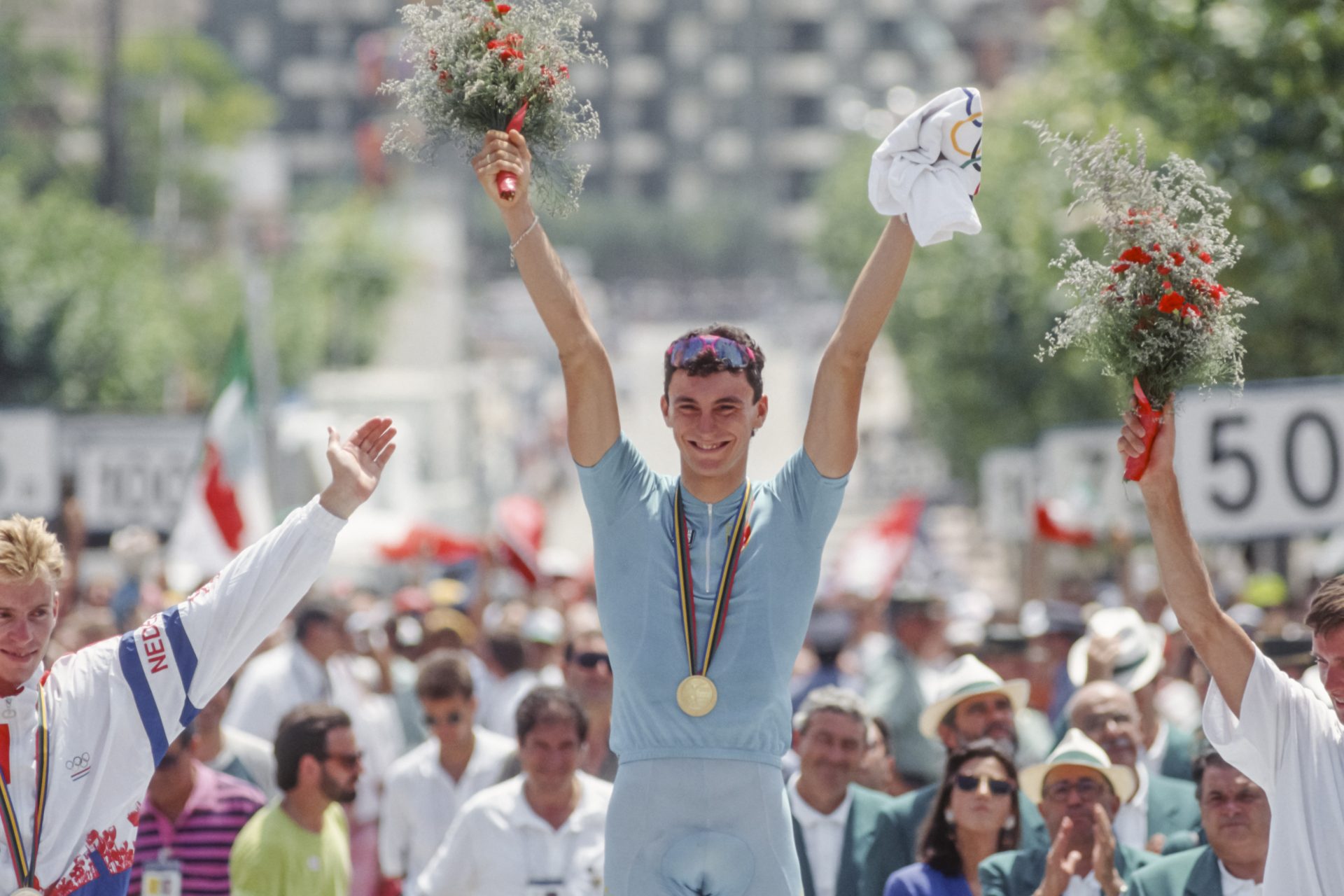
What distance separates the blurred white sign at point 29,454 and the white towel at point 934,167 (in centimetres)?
1036

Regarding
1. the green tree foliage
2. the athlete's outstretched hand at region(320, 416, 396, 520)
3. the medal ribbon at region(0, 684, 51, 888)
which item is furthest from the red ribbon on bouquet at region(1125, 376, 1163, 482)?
the medal ribbon at region(0, 684, 51, 888)

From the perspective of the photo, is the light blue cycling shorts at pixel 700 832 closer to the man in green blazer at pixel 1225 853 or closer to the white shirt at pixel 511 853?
the man in green blazer at pixel 1225 853

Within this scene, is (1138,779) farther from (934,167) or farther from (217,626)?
(217,626)

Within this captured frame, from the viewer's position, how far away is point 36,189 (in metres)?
60.9

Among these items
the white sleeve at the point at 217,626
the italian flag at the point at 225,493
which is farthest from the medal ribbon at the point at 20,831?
the italian flag at the point at 225,493

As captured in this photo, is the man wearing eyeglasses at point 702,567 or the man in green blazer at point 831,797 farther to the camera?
the man in green blazer at point 831,797

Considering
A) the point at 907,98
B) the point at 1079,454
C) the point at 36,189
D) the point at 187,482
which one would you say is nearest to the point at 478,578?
the point at 187,482

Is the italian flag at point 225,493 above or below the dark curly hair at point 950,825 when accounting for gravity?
above

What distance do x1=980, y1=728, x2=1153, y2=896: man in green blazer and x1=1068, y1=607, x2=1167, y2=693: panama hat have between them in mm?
1810

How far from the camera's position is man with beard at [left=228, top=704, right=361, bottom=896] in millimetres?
6691

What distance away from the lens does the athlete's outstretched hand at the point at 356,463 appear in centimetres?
468

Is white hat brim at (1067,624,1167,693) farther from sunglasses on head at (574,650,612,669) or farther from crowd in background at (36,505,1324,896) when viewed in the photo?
sunglasses on head at (574,650,612,669)

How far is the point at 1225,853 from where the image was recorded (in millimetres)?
6051

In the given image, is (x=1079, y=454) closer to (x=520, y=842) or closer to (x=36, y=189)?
(x=520, y=842)
